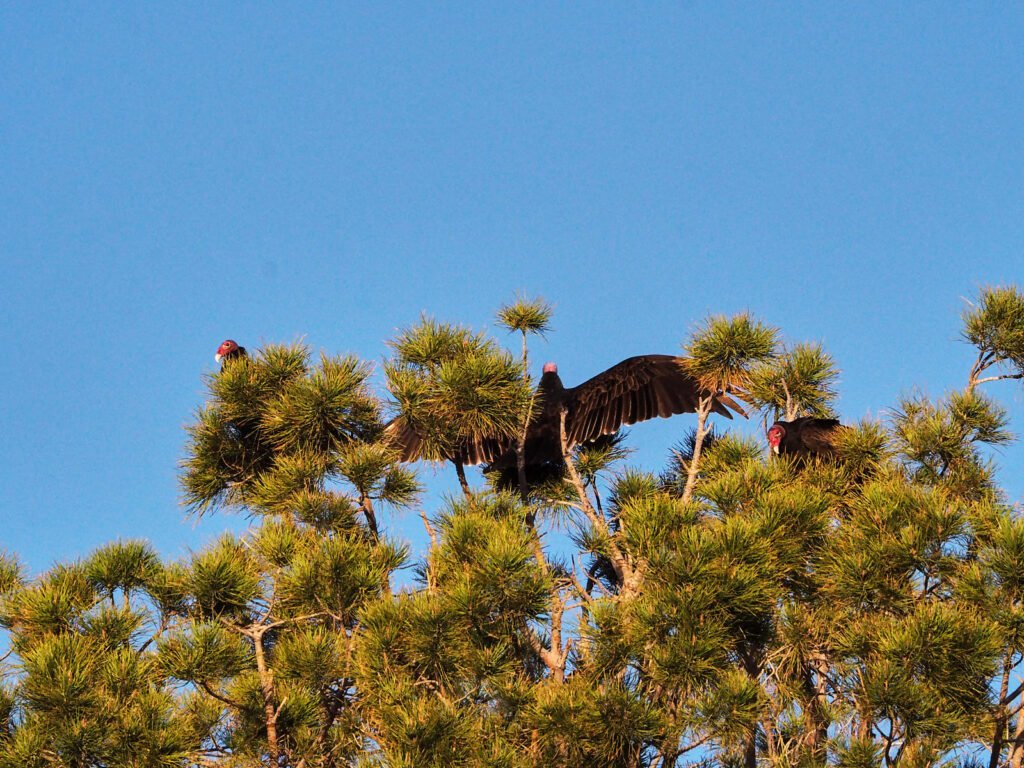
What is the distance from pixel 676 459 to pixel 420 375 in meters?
1.75

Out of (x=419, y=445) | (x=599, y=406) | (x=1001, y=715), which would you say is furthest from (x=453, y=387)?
(x=1001, y=715)

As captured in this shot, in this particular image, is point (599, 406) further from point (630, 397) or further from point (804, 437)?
point (804, 437)

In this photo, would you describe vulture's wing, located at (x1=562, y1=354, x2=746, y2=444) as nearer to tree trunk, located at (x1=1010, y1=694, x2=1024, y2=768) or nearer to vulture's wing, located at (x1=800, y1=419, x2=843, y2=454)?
vulture's wing, located at (x1=800, y1=419, x2=843, y2=454)

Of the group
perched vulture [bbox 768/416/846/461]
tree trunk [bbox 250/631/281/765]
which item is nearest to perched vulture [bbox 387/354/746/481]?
perched vulture [bbox 768/416/846/461]

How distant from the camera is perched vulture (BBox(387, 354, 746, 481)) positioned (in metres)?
7.54

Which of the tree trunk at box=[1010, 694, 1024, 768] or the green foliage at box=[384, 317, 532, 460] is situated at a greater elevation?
the green foliage at box=[384, 317, 532, 460]

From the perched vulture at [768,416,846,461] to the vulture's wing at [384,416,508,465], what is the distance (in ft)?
5.04

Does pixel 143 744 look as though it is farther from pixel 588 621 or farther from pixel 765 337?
pixel 765 337

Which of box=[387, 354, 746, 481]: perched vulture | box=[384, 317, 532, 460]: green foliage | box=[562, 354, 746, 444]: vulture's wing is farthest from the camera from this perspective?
box=[562, 354, 746, 444]: vulture's wing

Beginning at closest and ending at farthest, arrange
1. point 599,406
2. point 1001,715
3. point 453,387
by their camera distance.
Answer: point 1001,715
point 453,387
point 599,406

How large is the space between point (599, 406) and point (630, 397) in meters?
0.20

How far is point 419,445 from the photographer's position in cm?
710

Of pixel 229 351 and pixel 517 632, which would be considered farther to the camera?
pixel 229 351

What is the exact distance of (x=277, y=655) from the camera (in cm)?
568
